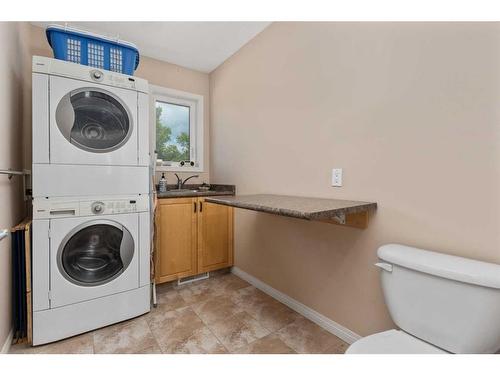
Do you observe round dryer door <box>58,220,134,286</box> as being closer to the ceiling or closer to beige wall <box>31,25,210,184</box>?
beige wall <box>31,25,210,184</box>

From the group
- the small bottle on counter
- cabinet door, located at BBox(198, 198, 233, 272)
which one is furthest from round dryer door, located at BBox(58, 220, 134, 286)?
the small bottle on counter

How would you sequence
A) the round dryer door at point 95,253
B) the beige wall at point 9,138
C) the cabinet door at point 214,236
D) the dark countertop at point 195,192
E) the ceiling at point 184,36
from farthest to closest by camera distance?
the cabinet door at point 214,236 → the dark countertop at point 195,192 → the ceiling at point 184,36 → the round dryer door at point 95,253 → the beige wall at point 9,138

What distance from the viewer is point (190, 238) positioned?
2.40 m

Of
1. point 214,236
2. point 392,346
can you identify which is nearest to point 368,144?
point 392,346

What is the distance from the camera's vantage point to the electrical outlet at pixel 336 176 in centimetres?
158

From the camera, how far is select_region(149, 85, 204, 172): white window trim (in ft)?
9.12

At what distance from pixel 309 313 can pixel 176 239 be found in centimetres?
134

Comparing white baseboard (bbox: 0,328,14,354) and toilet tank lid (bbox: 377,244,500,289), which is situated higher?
toilet tank lid (bbox: 377,244,500,289)

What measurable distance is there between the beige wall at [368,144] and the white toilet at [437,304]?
0.23 m

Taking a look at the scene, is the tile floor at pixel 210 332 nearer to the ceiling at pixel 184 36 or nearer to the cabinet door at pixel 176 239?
the cabinet door at pixel 176 239

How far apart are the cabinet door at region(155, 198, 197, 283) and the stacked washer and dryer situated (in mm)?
348

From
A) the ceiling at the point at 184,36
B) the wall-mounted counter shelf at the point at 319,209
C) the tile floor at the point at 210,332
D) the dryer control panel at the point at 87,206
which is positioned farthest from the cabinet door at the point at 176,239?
the ceiling at the point at 184,36

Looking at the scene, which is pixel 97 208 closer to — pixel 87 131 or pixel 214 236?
pixel 87 131
